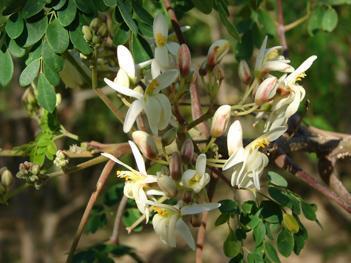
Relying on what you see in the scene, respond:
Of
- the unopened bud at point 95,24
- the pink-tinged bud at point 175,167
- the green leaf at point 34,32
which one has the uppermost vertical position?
the green leaf at point 34,32

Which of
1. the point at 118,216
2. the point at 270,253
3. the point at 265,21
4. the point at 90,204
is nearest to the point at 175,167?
the point at 90,204

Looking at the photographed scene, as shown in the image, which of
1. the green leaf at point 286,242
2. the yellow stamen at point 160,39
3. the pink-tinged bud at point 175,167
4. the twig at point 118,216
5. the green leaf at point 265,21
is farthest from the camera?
the green leaf at point 265,21

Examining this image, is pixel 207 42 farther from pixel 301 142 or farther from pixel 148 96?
pixel 148 96

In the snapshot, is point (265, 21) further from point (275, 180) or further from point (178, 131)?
point (178, 131)

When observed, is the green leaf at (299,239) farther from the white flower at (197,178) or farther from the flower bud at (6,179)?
the flower bud at (6,179)

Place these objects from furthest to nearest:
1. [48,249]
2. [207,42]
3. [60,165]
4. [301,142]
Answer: [207,42] < [48,249] < [301,142] < [60,165]

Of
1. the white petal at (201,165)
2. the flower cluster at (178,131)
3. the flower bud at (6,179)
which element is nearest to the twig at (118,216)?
the flower bud at (6,179)

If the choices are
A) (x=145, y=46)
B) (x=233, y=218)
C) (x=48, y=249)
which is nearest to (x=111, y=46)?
(x=145, y=46)
